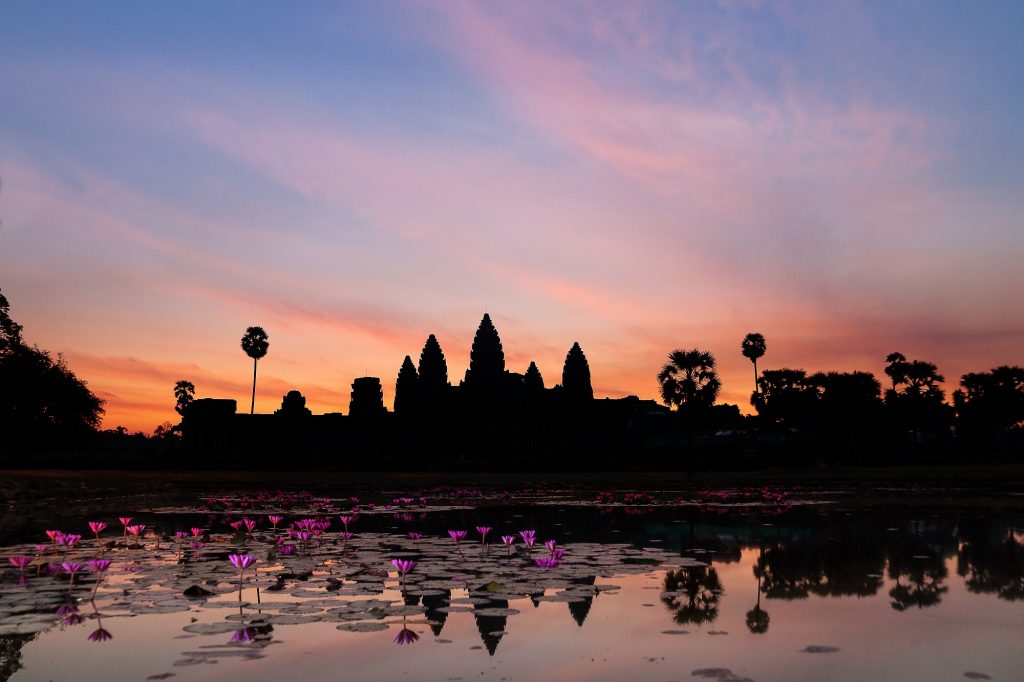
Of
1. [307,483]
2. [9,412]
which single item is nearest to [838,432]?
[307,483]

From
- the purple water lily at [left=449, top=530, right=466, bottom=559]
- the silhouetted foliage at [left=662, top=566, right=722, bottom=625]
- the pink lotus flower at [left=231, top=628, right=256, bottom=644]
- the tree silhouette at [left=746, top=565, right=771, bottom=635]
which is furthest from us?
the purple water lily at [left=449, top=530, right=466, bottom=559]

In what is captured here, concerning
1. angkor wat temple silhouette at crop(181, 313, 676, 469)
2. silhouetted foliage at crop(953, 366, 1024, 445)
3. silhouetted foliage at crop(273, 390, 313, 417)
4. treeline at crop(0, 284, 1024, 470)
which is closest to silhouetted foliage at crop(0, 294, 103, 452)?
treeline at crop(0, 284, 1024, 470)

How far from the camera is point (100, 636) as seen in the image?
→ 6.99 metres

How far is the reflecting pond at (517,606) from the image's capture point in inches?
244

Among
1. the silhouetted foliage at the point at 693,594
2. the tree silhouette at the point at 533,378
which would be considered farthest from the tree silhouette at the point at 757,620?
the tree silhouette at the point at 533,378

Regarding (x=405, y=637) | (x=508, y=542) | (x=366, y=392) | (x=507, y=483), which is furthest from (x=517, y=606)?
(x=366, y=392)

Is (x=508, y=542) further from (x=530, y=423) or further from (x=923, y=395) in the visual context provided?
(x=923, y=395)

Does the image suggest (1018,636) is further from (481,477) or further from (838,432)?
(838,432)

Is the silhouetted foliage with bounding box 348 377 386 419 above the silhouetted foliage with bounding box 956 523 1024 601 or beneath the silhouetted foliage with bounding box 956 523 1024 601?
above

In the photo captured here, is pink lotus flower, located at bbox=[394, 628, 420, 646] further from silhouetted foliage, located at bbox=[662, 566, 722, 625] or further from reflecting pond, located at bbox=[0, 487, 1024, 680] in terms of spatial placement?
silhouetted foliage, located at bbox=[662, 566, 722, 625]

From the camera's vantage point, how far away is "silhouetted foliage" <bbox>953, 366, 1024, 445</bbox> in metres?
107

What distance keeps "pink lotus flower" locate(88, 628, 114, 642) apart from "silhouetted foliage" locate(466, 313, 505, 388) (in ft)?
304

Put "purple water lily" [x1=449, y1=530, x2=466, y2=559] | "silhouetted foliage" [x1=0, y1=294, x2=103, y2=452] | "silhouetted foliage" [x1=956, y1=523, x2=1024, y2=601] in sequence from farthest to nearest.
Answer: "silhouetted foliage" [x1=0, y1=294, x2=103, y2=452] < "purple water lily" [x1=449, y1=530, x2=466, y2=559] < "silhouetted foliage" [x1=956, y1=523, x2=1024, y2=601]

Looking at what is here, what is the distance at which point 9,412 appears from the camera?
62.2 m
